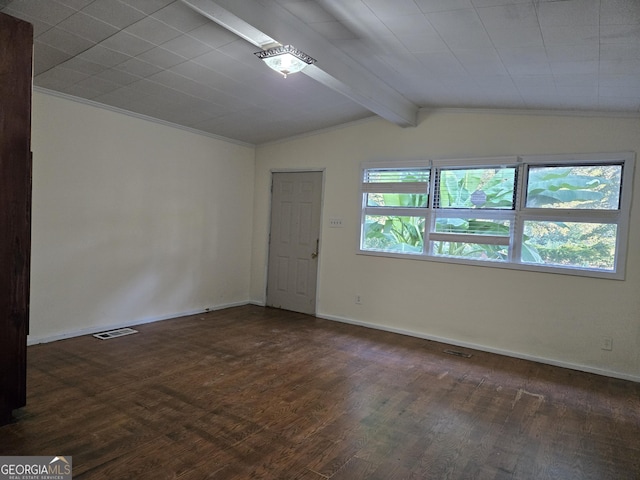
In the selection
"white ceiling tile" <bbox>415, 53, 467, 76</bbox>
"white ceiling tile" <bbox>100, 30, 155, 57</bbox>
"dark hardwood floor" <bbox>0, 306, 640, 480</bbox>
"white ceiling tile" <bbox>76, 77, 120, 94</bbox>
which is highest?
"white ceiling tile" <bbox>415, 53, 467, 76</bbox>

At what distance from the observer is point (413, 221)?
191 inches

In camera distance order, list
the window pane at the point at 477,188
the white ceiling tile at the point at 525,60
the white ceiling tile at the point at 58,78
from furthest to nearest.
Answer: the window pane at the point at 477,188 → the white ceiling tile at the point at 58,78 → the white ceiling tile at the point at 525,60

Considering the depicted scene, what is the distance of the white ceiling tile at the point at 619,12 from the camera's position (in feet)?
6.35

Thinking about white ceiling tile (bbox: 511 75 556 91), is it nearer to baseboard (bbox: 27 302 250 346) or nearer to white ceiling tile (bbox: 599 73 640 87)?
white ceiling tile (bbox: 599 73 640 87)

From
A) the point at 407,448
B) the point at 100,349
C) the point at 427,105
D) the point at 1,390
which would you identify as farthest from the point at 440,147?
the point at 1,390

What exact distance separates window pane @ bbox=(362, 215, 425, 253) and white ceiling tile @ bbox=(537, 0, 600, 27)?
2.73 m

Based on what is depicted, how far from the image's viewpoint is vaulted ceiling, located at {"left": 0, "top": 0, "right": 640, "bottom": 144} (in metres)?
2.32

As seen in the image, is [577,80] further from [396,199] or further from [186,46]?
[186,46]

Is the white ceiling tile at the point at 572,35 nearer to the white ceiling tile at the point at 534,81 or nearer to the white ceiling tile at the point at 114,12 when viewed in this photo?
the white ceiling tile at the point at 534,81

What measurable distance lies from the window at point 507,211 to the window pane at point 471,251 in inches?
0.4

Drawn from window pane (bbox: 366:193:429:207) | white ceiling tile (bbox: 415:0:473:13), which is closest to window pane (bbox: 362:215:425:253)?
window pane (bbox: 366:193:429:207)

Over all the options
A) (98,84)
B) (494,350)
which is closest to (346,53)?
(98,84)

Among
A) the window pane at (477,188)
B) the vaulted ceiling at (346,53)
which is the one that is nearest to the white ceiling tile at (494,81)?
the vaulted ceiling at (346,53)

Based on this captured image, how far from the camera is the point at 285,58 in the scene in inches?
110
